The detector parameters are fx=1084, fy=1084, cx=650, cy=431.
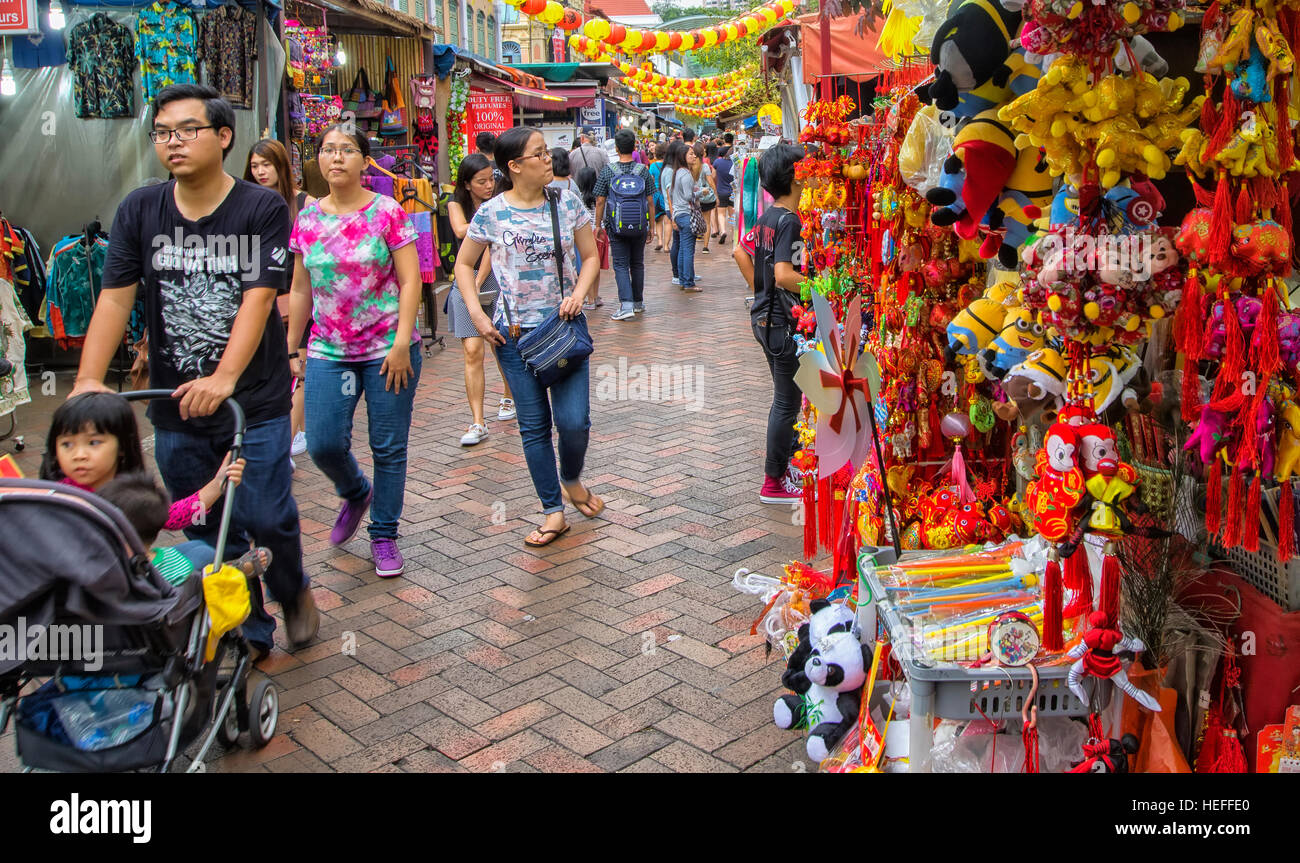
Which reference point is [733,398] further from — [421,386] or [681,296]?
[681,296]

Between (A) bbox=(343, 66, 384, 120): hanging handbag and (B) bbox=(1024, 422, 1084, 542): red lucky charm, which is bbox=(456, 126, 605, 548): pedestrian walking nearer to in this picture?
(B) bbox=(1024, 422, 1084, 542): red lucky charm

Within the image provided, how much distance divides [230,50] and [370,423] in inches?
200

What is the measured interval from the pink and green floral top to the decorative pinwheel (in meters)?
2.00

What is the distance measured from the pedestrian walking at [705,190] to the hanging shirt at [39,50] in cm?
770

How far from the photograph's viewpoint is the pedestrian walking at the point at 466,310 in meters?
6.70

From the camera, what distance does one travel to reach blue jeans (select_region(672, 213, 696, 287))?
44.3 feet

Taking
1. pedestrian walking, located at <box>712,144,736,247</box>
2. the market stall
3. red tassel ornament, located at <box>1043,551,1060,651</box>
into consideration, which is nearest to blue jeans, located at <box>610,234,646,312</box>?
pedestrian walking, located at <box>712,144,736,247</box>

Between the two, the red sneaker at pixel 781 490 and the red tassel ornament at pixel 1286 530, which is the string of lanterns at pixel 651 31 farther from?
the red tassel ornament at pixel 1286 530

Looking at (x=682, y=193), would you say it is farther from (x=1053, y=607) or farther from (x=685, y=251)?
(x=1053, y=607)

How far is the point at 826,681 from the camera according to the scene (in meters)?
3.13

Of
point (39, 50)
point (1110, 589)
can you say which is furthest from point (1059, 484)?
point (39, 50)

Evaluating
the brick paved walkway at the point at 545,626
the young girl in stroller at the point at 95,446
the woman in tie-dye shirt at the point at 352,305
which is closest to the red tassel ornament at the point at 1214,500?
the brick paved walkway at the point at 545,626

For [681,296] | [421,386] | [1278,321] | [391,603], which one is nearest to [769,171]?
[391,603]
